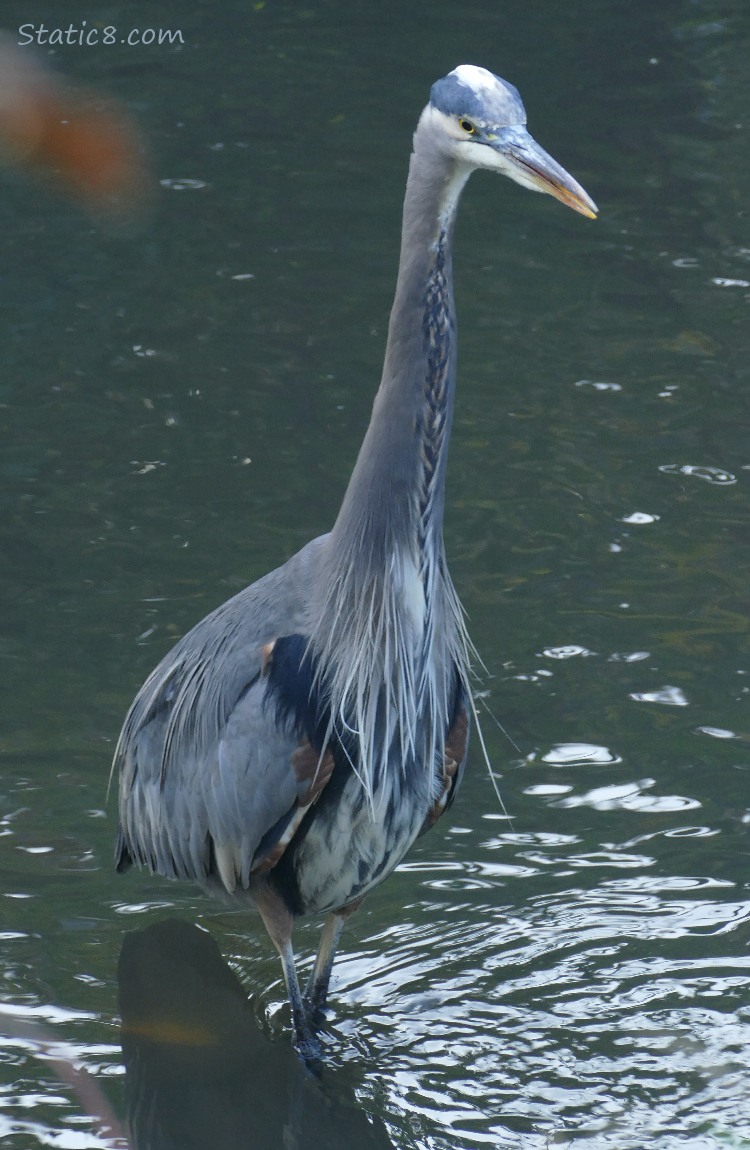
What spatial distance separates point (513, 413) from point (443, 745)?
12.1 feet

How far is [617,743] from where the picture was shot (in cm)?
607

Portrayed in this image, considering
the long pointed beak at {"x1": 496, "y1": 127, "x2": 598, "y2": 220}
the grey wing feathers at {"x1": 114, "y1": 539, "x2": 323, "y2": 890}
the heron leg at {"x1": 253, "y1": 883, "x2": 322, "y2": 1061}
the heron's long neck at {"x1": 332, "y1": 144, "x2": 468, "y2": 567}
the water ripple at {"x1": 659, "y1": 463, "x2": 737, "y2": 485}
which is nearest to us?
Result: the long pointed beak at {"x1": 496, "y1": 127, "x2": 598, "y2": 220}

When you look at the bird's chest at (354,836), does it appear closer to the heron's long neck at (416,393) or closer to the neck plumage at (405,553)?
the neck plumage at (405,553)

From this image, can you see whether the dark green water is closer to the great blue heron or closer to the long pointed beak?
the great blue heron

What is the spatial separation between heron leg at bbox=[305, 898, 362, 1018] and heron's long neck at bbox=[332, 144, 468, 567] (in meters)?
1.13

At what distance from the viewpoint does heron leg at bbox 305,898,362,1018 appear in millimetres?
4871

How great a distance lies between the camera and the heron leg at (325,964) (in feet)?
16.0

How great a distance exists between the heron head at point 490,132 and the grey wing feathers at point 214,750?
1322mm

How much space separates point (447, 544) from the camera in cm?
717

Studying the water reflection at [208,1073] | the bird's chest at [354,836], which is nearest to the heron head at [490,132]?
the bird's chest at [354,836]

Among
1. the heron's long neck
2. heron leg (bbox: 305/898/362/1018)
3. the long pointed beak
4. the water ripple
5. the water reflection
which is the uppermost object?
the long pointed beak

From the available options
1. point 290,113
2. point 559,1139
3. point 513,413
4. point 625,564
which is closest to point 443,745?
point 559,1139

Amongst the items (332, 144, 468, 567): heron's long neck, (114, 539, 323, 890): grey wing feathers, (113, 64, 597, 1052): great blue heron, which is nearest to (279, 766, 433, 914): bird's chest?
(113, 64, 597, 1052): great blue heron

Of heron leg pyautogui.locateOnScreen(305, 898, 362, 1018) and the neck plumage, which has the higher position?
the neck plumage
